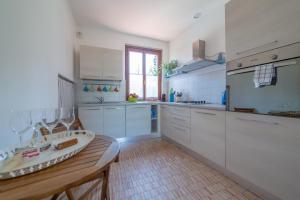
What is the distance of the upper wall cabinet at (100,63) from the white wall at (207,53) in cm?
160

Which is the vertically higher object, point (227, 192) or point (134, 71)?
point (134, 71)

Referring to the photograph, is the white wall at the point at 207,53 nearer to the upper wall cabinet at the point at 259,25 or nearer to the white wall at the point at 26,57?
the upper wall cabinet at the point at 259,25

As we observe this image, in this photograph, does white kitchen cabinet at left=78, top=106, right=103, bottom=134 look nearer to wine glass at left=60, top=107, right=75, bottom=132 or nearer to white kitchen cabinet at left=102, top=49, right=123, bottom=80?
white kitchen cabinet at left=102, top=49, right=123, bottom=80

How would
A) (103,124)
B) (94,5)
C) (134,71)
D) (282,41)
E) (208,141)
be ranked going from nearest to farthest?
(282,41) → (208,141) → (94,5) → (103,124) → (134,71)

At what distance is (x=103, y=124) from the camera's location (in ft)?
9.39

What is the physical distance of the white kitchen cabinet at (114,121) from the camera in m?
2.89

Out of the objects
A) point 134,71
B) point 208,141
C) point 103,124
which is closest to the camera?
point 208,141

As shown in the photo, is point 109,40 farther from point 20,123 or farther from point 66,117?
point 20,123

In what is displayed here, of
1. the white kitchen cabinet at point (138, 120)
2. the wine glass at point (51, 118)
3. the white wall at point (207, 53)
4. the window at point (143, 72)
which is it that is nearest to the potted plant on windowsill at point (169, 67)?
the white wall at point (207, 53)

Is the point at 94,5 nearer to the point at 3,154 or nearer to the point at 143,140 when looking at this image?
the point at 3,154

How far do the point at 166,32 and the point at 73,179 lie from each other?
365cm

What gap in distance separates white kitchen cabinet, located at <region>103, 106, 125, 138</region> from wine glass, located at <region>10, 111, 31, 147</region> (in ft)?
6.55

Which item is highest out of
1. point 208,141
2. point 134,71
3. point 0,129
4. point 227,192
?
point 134,71

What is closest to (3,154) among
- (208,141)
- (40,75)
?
(40,75)
